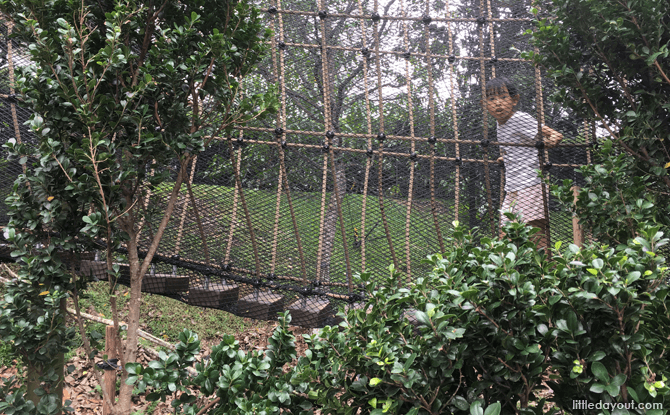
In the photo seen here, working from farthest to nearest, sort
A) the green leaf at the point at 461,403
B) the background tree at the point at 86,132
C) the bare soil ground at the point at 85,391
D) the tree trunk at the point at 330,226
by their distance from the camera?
the bare soil ground at the point at 85,391, the tree trunk at the point at 330,226, the background tree at the point at 86,132, the green leaf at the point at 461,403

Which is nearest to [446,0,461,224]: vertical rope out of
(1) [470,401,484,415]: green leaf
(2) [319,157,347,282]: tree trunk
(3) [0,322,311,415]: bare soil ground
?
(2) [319,157,347,282]: tree trunk

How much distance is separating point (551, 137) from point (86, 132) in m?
2.90

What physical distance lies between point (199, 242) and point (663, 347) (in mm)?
2959

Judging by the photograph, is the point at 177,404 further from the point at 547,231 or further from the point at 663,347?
the point at 547,231

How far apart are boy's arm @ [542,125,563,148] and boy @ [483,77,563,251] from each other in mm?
81

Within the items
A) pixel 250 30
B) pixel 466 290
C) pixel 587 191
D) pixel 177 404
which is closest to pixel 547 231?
pixel 587 191

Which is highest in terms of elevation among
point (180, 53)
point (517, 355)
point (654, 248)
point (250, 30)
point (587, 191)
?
point (250, 30)

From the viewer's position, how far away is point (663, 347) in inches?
55.5

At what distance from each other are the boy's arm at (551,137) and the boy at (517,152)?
0.08m

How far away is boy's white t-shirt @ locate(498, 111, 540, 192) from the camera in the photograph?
330 centimetres

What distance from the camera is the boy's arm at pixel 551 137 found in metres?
3.21

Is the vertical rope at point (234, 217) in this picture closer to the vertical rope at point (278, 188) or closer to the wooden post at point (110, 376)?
the vertical rope at point (278, 188)

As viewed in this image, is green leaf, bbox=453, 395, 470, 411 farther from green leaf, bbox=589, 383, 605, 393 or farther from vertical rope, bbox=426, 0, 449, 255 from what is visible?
vertical rope, bbox=426, 0, 449, 255

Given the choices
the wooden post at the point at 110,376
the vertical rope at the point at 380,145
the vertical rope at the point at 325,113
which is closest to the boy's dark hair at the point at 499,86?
the vertical rope at the point at 380,145
